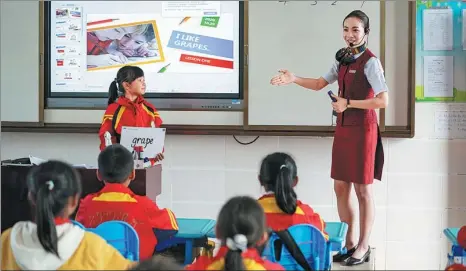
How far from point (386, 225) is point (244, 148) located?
1177 mm

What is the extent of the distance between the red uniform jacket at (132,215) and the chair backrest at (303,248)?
536 mm

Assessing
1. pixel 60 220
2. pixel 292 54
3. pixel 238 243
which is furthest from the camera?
pixel 292 54

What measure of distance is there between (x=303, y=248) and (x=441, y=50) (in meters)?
2.46

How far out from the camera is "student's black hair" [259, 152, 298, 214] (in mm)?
2803

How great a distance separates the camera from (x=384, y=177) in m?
4.74

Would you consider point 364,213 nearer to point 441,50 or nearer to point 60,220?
point 441,50

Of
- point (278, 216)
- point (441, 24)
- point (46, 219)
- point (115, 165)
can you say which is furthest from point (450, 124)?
point (46, 219)

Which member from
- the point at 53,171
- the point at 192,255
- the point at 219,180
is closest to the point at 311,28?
the point at 219,180

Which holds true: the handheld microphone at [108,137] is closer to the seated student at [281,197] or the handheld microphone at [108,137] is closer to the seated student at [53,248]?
the seated student at [281,197]

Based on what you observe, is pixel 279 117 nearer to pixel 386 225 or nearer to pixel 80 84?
pixel 386 225

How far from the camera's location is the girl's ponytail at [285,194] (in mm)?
2799

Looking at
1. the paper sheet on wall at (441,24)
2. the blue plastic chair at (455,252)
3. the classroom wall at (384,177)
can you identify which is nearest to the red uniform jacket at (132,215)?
the blue plastic chair at (455,252)

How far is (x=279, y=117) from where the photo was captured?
4.72 m

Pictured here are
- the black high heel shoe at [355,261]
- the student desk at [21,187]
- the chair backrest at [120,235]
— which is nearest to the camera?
the chair backrest at [120,235]
